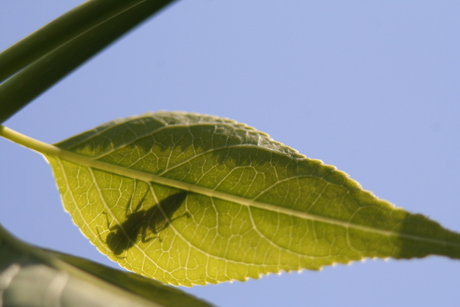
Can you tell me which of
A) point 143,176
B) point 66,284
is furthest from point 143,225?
point 66,284

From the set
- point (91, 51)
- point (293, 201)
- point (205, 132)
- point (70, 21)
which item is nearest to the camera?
point (70, 21)

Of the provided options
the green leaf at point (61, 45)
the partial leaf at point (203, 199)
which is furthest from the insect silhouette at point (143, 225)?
the green leaf at point (61, 45)

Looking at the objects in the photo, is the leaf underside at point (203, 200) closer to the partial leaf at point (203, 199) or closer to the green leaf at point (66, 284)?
the partial leaf at point (203, 199)

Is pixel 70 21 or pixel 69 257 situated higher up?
pixel 70 21

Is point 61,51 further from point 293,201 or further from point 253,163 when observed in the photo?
point 293,201

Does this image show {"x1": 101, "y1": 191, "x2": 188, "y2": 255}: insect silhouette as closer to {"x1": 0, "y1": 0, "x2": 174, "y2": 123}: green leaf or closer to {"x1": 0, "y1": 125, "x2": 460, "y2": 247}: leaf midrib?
{"x1": 0, "y1": 125, "x2": 460, "y2": 247}: leaf midrib

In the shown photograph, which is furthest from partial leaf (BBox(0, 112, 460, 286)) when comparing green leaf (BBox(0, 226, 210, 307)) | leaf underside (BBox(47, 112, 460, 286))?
green leaf (BBox(0, 226, 210, 307))

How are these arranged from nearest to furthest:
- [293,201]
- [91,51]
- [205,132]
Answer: [91,51], [293,201], [205,132]

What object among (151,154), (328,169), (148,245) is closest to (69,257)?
(148,245)
